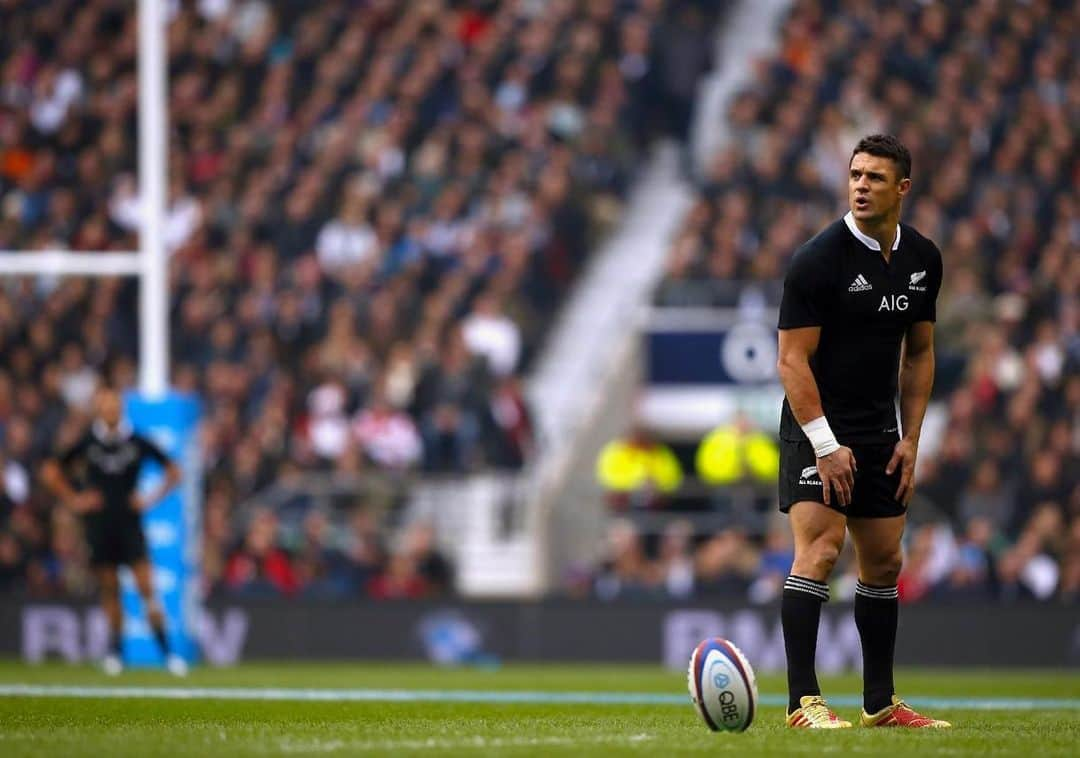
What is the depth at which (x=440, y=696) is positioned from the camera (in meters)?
11.6

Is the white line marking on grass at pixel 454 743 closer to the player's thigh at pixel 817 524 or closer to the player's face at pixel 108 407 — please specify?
A: the player's thigh at pixel 817 524

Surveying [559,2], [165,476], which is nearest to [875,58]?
[559,2]

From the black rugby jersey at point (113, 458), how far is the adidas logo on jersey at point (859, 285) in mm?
8560

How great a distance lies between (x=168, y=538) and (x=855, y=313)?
31.0 ft

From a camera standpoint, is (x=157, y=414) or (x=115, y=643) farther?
(x=157, y=414)

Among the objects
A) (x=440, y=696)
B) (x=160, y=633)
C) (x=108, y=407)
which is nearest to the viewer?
(x=440, y=696)

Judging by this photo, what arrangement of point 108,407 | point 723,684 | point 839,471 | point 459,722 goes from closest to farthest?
1. point 723,684
2. point 839,471
3. point 459,722
4. point 108,407

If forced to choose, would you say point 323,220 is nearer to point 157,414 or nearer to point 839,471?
point 157,414

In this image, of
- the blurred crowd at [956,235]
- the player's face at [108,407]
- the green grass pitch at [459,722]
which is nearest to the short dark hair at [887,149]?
the green grass pitch at [459,722]

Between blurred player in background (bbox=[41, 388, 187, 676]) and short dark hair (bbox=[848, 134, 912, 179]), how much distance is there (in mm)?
8631

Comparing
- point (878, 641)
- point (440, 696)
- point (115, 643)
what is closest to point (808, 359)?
point (878, 641)

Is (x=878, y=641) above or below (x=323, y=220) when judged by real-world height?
below

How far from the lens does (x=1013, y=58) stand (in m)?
22.1

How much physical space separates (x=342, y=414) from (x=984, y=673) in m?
6.73
